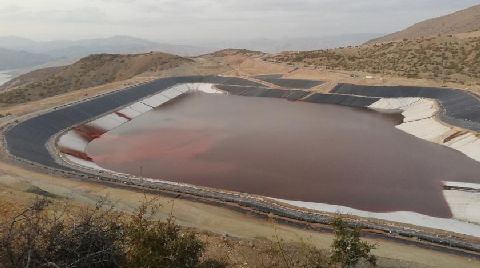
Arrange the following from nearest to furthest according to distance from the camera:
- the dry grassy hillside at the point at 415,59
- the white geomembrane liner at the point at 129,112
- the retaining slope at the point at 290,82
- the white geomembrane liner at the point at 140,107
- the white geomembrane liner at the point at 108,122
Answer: the white geomembrane liner at the point at 108,122
the white geomembrane liner at the point at 129,112
the white geomembrane liner at the point at 140,107
the dry grassy hillside at the point at 415,59
the retaining slope at the point at 290,82

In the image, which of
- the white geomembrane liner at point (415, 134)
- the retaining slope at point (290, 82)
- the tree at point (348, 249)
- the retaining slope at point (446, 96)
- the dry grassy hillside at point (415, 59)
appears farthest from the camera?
the retaining slope at point (290, 82)

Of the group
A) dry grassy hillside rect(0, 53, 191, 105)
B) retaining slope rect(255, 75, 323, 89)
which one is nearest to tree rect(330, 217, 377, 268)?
retaining slope rect(255, 75, 323, 89)

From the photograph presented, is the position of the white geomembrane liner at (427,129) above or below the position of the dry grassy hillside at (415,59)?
below

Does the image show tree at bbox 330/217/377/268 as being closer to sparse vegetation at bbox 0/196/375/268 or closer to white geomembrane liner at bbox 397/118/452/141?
sparse vegetation at bbox 0/196/375/268

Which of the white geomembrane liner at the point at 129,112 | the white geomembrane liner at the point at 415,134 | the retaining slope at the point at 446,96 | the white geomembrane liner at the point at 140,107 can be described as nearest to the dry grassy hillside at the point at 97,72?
the white geomembrane liner at the point at 415,134

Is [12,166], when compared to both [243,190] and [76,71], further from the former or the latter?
[76,71]

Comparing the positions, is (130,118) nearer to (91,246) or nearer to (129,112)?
(129,112)

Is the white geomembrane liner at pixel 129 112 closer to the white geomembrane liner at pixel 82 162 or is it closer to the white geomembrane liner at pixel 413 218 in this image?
the white geomembrane liner at pixel 82 162
